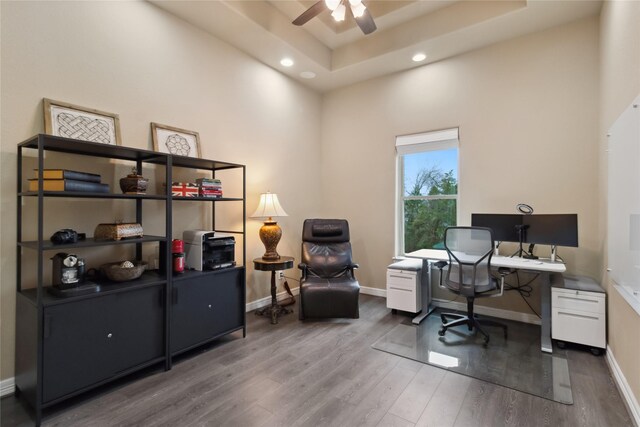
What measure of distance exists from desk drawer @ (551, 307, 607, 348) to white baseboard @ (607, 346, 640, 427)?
12 centimetres

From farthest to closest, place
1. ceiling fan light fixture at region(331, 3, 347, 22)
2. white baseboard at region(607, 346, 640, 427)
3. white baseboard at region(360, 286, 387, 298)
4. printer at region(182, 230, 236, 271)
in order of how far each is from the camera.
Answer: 1. white baseboard at region(360, 286, 387, 298)
2. printer at region(182, 230, 236, 271)
3. ceiling fan light fixture at region(331, 3, 347, 22)
4. white baseboard at region(607, 346, 640, 427)

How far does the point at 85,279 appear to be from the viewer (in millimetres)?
2289

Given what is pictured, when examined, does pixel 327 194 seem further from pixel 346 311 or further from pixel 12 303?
pixel 12 303

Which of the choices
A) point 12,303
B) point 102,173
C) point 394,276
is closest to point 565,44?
point 394,276

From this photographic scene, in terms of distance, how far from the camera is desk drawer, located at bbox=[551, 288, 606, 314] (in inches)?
103

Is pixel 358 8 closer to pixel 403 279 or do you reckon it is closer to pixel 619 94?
pixel 619 94

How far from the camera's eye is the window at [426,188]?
396 centimetres

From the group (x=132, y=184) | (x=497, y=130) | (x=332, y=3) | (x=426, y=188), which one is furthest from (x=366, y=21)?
(x=132, y=184)

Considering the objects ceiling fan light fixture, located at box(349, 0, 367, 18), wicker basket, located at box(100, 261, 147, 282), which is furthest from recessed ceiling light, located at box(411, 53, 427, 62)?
wicker basket, located at box(100, 261, 147, 282)

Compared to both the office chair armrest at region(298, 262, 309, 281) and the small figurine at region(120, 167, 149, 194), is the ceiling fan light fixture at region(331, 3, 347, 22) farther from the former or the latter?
→ the office chair armrest at region(298, 262, 309, 281)

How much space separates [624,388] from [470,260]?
1278 millimetres

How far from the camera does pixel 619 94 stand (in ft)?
7.59

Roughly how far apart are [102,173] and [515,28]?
4306 mm

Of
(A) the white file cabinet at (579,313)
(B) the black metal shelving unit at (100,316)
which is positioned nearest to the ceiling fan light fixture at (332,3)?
(B) the black metal shelving unit at (100,316)
